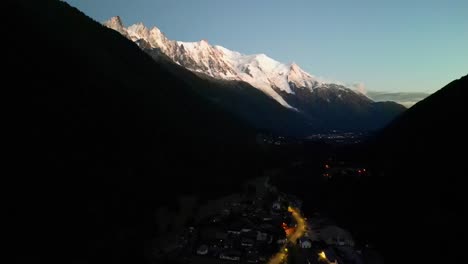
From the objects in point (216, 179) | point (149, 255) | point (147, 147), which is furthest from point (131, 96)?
point (149, 255)

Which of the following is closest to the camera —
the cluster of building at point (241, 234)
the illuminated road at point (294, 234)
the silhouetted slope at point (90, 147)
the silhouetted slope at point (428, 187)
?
the silhouetted slope at point (90, 147)

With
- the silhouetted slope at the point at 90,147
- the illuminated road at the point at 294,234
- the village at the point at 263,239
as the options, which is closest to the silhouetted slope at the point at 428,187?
the village at the point at 263,239

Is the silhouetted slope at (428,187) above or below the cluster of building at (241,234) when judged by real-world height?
above

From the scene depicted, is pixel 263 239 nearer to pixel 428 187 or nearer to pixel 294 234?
pixel 294 234

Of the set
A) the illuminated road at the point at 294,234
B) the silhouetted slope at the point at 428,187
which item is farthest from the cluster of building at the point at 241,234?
the silhouetted slope at the point at 428,187

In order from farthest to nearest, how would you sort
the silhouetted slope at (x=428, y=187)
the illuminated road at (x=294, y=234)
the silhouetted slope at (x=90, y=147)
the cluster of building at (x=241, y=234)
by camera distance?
the cluster of building at (x=241, y=234) < the illuminated road at (x=294, y=234) < the silhouetted slope at (x=428, y=187) < the silhouetted slope at (x=90, y=147)

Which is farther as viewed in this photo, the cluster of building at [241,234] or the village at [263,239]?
the cluster of building at [241,234]

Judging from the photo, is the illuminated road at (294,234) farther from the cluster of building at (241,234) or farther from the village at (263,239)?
the cluster of building at (241,234)
